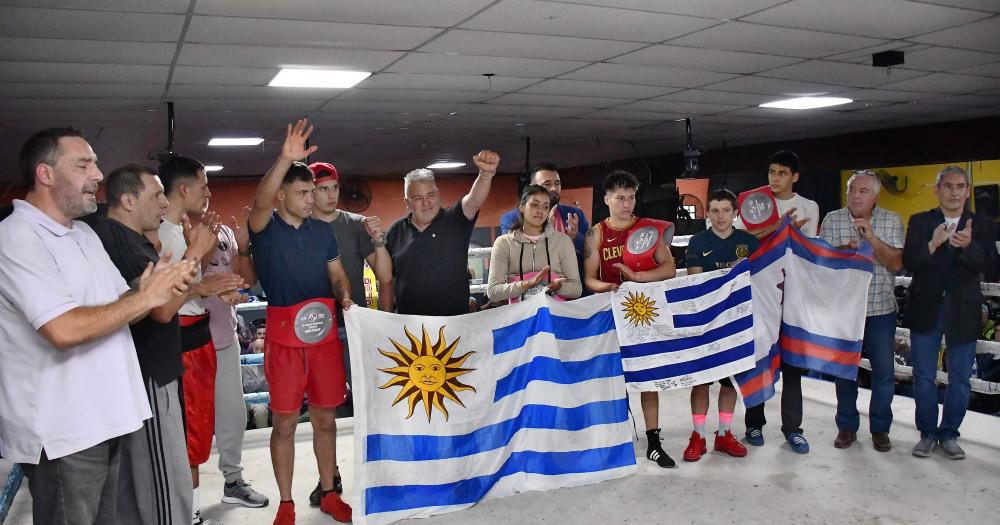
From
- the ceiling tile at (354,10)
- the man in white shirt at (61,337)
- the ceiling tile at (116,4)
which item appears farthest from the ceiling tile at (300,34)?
the man in white shirt at (61,337)

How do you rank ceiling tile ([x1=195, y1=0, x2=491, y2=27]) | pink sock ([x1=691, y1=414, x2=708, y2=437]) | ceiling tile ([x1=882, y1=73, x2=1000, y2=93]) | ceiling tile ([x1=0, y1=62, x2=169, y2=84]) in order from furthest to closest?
ceiling tile ([x1=882, y1=73, x2=1000, y2=93]) → ceiling tile ([x1=0, y1=62, x2=169, y2=84]) → pink sock ([x1=691, y1=414, x2=708, y2=437]) → ceiling tile ([x1=195, y1=0, x2=491, y2=27])

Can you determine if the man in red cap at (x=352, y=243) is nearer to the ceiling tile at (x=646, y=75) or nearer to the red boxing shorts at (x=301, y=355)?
the red boxing shorts at (x=301, y=355)

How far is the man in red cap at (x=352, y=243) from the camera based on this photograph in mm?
3648

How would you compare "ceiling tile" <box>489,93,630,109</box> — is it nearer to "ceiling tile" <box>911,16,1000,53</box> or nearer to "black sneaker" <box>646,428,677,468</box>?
"ceiling tile" <box>911,16,1000,53</box>

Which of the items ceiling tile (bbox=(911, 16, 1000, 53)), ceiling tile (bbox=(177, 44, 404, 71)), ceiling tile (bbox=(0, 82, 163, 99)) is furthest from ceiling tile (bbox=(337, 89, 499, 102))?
ceiling tile (bbox=(911, 16, 1000, 53))

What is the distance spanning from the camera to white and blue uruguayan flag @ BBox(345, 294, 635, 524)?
3.30m

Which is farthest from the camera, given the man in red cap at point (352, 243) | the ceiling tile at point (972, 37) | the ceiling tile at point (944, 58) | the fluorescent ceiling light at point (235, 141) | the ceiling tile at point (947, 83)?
the fluorescent ceiling light at point (235, 141)

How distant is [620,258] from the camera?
4086 millimetres

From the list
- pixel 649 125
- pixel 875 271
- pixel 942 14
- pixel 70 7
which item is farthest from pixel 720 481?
pixel 649 125

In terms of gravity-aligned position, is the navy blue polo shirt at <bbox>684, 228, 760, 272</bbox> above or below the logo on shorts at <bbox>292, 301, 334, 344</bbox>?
above

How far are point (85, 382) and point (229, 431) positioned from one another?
1.63 metres

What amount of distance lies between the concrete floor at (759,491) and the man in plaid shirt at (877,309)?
146 mm

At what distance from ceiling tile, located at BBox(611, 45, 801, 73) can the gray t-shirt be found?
225cm

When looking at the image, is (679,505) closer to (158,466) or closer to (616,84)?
(158,466)
